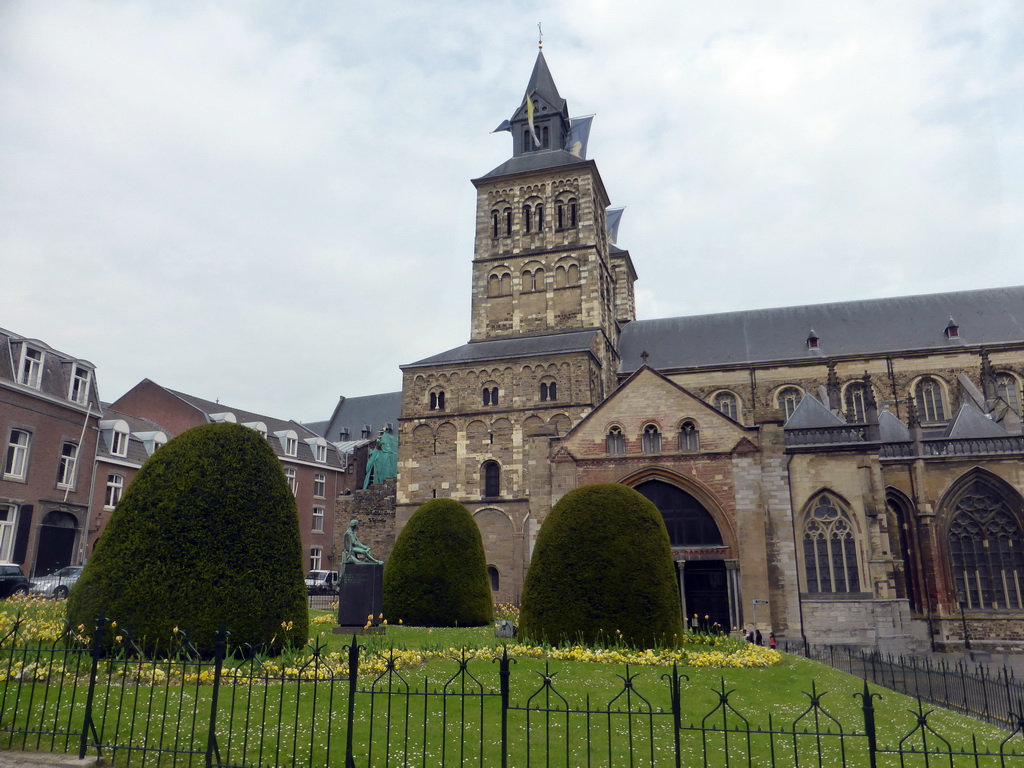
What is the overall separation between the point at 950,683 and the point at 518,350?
24.0 meters

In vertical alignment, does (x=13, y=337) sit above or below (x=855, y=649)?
above

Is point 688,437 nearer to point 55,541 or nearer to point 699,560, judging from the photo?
point 699,560

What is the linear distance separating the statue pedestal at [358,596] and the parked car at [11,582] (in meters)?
9.96

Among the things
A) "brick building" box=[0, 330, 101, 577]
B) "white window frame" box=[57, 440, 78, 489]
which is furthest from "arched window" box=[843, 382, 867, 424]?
"white window frame" box=[57, 440, 78, 489]

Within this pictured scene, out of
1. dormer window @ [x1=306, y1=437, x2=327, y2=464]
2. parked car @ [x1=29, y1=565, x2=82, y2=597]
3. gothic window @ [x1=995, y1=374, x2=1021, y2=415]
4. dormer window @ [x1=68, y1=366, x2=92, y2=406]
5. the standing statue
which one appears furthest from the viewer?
dormer window @ [x1=306, y1=437, x2=327, y2=464]

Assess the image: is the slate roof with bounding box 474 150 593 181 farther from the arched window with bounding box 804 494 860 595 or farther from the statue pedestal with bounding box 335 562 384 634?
the statue pedestal with bounding box 335 562 384 634

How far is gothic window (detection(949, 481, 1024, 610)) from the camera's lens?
1006 inches

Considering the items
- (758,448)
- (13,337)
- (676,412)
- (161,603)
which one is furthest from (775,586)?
(13,337)

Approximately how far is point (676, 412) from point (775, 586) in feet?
20.5

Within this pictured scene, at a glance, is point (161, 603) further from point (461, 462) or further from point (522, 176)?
point (522, 176)

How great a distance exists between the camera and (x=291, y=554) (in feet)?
39.1

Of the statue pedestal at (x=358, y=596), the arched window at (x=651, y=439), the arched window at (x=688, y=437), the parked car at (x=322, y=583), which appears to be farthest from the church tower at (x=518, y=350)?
the statue pedestal at (x=358, y=596)

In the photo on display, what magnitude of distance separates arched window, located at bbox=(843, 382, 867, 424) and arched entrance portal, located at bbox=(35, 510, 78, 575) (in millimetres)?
34614

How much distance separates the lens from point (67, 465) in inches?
1161
